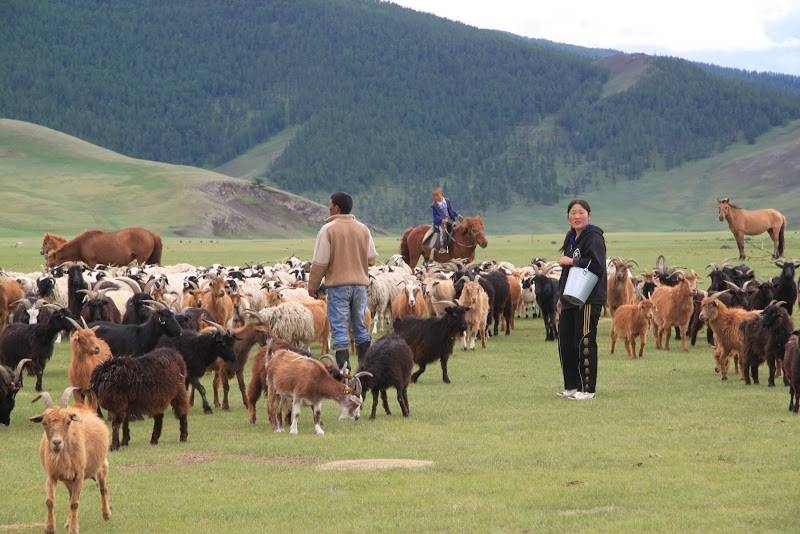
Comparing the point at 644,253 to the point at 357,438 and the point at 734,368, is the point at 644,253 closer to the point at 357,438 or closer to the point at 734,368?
the point at 734,368

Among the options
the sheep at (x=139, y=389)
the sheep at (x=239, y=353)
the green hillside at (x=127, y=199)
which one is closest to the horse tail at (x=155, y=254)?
the sheep at (x=239, y=353)

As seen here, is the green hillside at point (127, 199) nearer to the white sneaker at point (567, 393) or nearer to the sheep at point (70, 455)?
the white sneaker at point (567, 393)

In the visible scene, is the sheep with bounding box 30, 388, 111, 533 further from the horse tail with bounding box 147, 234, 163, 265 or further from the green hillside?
the green hillside

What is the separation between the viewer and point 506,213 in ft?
512

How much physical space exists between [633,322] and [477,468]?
27.9ft

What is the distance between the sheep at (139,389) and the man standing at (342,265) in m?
1.92

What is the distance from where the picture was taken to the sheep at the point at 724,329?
48.3 feet

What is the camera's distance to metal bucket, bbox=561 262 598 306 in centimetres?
1284

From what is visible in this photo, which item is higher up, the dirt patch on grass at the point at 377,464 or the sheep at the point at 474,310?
the sheep at the point at 474,310

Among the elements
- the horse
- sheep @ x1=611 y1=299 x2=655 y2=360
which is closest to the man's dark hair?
sheep @ x1=611 y1=299 x2=655 y2=360

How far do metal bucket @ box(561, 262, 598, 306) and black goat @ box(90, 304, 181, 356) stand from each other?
4102mm

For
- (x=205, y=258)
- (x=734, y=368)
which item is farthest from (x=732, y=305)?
(x=205, y=258)

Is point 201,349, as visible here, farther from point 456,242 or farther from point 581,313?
point 456,242

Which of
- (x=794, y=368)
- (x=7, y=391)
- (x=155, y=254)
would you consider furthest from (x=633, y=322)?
(x=155, y=254)
